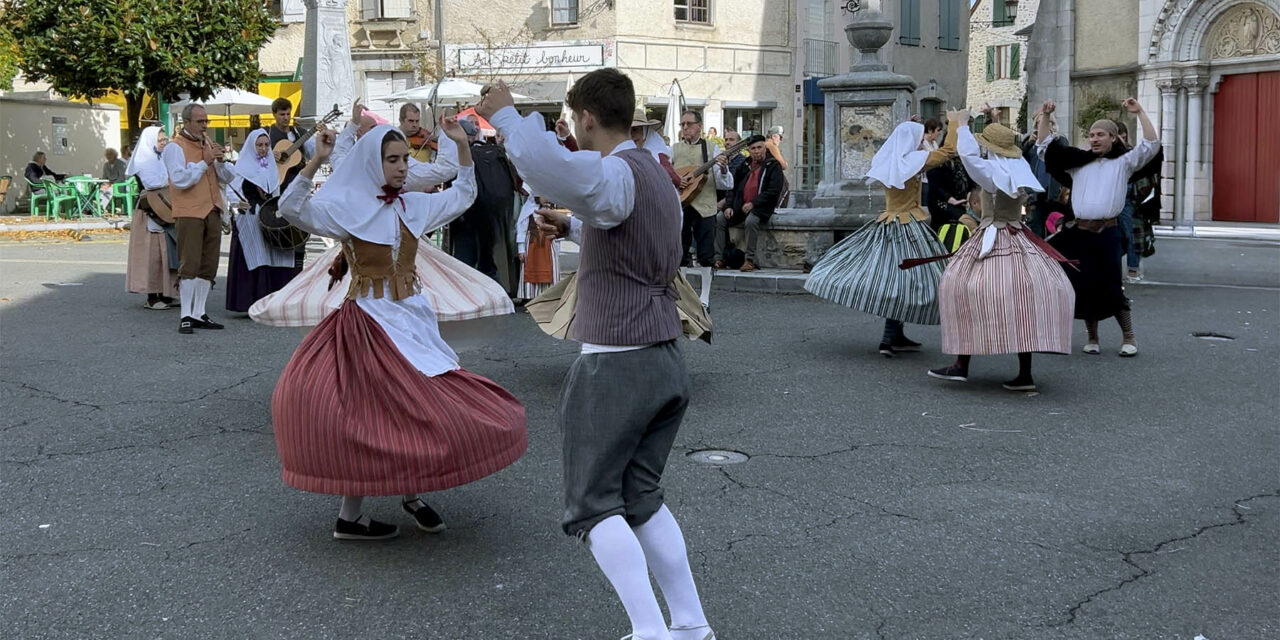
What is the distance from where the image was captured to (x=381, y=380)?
457 centimetres

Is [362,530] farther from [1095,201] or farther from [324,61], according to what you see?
[324,61]

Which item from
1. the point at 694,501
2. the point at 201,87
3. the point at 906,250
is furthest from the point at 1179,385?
the point at 201,87

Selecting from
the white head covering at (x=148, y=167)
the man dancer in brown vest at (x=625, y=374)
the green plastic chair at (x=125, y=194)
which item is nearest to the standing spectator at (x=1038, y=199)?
the white head covering at (x=148, y=167)

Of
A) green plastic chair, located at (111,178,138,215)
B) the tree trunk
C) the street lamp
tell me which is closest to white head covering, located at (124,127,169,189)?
the tree trunk

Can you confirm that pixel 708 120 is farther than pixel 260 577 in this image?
Yes

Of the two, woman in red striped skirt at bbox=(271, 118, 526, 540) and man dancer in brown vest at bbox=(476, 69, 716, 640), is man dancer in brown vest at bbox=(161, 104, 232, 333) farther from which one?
man dancer in brown vest at bbox=(476, 69, 716, 640)

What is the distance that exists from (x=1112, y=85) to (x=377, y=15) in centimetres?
1895

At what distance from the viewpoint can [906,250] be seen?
28.9 ft

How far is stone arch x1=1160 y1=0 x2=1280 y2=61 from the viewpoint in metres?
21.2

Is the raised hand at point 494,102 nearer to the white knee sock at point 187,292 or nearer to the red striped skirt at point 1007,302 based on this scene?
the red striped skirt at point 1007,302

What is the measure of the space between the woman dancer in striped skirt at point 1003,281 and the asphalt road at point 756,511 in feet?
1.08

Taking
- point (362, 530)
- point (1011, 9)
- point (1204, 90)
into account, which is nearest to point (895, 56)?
point (1011, 9)

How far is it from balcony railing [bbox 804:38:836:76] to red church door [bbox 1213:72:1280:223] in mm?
14273

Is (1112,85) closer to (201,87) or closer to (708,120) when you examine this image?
(708,120)
